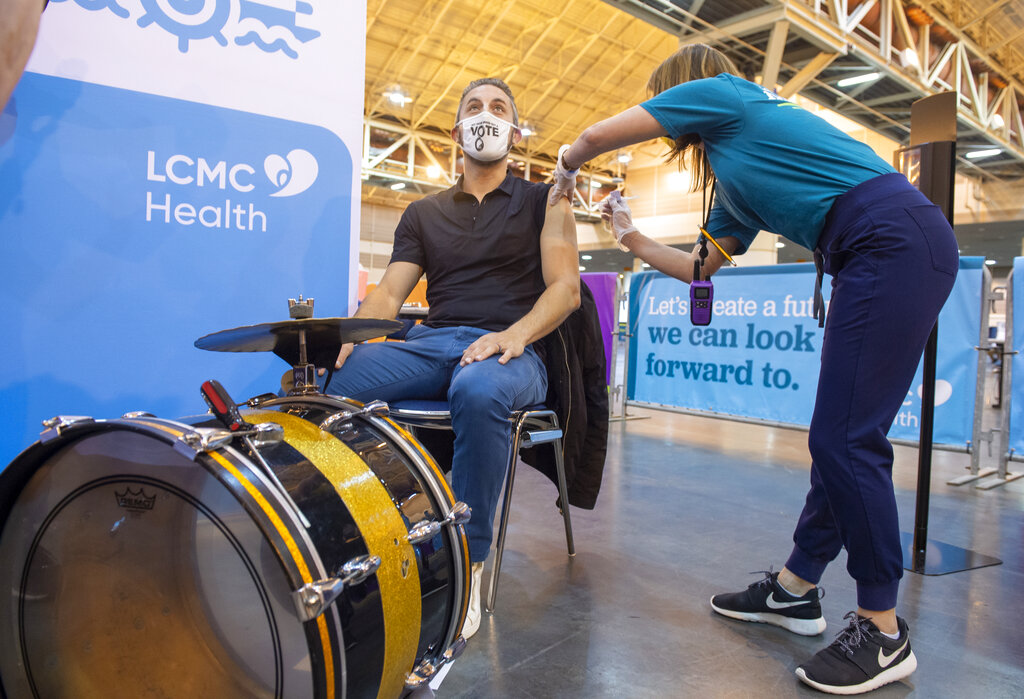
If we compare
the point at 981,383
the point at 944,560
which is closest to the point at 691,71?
the point at 944,560

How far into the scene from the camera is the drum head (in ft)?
2.89

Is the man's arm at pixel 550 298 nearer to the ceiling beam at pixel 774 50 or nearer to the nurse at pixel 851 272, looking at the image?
the nurse at pixel 851 272

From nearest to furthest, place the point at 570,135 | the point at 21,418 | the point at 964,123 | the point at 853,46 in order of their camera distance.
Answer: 1. the point at 21,418
2. the point at 853,46
3. the point at 964,123
4. the point at 570,135

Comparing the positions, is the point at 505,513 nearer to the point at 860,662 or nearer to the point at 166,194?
the point at 860,662

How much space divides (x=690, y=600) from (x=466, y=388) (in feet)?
3.24

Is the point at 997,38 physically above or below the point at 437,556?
above

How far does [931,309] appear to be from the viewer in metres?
1.41

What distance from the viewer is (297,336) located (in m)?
1.18

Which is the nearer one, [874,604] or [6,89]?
[6,89]

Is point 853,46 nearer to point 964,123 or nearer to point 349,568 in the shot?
point 964,123

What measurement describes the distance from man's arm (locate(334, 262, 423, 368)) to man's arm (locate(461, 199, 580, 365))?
413mm

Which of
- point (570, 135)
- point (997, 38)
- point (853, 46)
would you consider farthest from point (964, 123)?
point (570, 135)

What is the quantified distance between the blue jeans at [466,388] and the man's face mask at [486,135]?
589 mm

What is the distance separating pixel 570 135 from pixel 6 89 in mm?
16726
